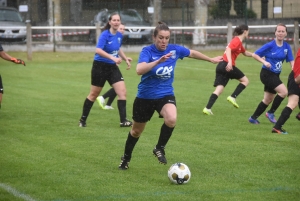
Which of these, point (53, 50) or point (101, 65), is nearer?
point (101, 65)

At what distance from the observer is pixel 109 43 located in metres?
12.4

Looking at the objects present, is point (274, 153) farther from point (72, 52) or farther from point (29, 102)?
point (72, 52)

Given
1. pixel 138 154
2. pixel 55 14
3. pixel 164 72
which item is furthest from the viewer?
pixel 55 14

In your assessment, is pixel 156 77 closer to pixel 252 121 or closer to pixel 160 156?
pixel 160 156

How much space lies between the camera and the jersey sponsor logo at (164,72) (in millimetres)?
8367

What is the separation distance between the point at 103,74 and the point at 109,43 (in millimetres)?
566

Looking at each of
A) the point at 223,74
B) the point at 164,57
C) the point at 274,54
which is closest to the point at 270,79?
the point at 274,54

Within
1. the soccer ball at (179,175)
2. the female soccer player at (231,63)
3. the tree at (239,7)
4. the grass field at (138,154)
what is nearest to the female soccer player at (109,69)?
the grass field at (138,154)

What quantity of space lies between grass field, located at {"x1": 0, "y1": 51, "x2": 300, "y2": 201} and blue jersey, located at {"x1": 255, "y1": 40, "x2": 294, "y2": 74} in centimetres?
113

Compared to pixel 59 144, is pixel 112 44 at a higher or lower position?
higher

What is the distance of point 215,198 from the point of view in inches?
276

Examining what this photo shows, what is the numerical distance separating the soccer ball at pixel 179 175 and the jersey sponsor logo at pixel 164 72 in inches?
48.6

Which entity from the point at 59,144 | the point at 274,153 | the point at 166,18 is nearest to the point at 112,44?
the point at 59,144

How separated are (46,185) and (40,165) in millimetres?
1274
